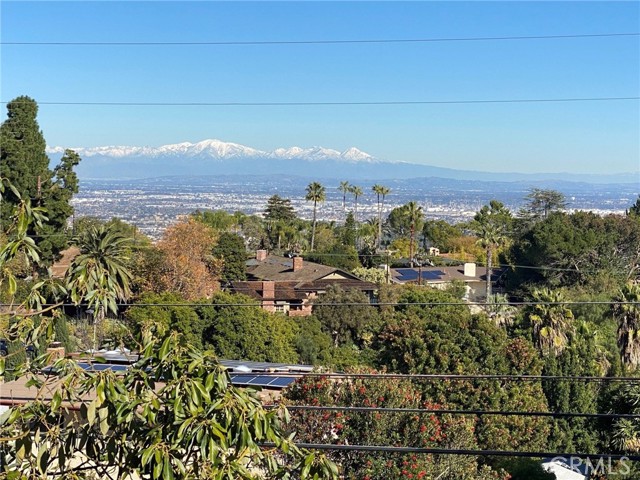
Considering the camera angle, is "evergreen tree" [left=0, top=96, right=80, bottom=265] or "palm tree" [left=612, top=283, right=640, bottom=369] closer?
"palm tree" [left=612, top=283, right=640, bottom=369]

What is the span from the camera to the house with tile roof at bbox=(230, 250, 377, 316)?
123ft

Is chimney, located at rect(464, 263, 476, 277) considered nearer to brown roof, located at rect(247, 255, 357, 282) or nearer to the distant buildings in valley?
brown roof, located at rect(247, 255, 357, 282)

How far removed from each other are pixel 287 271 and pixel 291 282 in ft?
12.0

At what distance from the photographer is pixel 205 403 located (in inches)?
127

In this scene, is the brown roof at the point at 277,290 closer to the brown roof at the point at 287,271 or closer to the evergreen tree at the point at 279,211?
the brown roof at the point at 287,271

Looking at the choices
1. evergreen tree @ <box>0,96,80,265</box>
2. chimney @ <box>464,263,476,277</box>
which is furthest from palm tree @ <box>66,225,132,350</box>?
chimney @ <box>464,263,476,277</box>

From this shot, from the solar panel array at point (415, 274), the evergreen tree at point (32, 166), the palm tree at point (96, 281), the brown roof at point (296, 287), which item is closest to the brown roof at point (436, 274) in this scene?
the solar panel array at point (415, 274)

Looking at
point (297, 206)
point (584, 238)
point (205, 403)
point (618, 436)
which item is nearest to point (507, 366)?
point (618, 436)

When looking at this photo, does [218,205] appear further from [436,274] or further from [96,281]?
[96,281]

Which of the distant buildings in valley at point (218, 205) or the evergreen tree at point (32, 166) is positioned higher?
the evergreen tree at point (32, 166)

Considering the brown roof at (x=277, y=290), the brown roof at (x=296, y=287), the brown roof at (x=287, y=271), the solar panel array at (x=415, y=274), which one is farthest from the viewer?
the solar panel array at (x=415, y=274)

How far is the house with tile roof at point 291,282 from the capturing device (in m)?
37.5

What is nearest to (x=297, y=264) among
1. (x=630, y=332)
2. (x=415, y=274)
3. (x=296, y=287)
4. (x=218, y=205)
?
(x=296, y=287)

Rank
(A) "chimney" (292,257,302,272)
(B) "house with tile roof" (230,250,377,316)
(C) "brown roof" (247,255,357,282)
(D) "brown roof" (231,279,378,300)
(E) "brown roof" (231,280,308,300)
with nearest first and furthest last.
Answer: (B) "house with tile roof" (230,250,377,316) < (E) "brown roof" (231,280,308,300) < (D) "brown roof" (231,279,378,300) < (C) "brown roof" (247,255,357,282) < (A) "chimney" (292,257,302,272)
